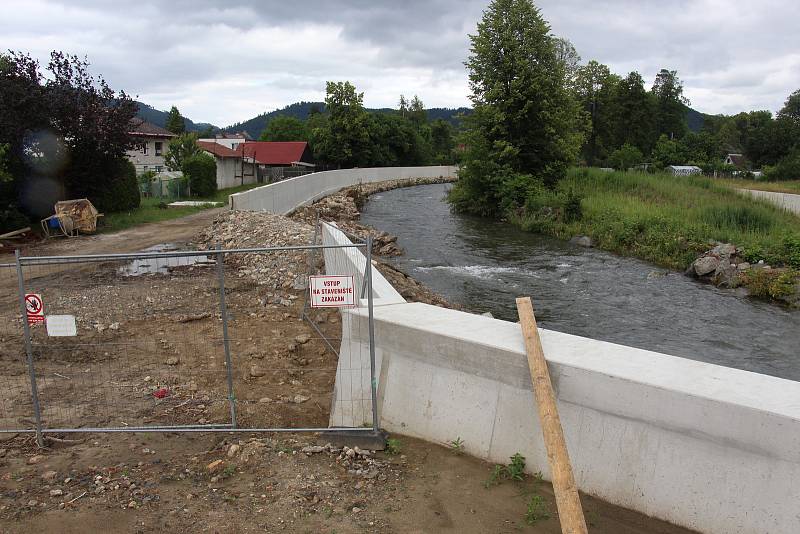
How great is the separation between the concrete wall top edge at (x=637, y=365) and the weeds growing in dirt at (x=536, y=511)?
98 cm

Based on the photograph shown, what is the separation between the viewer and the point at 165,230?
68.3 ft

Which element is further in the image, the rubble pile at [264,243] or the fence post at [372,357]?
the rubble pile at [264,243]

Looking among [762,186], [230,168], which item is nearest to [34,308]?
[762,186]

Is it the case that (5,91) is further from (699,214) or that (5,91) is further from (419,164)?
(419,164)

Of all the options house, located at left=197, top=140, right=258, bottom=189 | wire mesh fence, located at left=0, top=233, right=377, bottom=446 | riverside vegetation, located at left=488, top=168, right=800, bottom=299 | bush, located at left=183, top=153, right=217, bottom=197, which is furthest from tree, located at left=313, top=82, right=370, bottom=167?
wire mesh fence, located at left=0, top=233, right=377, bottom=446

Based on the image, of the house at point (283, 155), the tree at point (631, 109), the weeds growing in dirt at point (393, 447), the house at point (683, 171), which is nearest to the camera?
the weeds growing in dirt at point (393, 447)

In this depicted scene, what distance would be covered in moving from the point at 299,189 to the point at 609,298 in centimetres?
1959

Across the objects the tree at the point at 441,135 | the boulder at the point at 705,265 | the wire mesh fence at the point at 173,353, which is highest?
the tree at the point at 441,135

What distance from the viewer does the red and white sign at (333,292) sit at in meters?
5.62

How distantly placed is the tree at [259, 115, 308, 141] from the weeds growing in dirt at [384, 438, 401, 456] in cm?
9455

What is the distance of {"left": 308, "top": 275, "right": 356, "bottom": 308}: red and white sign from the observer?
562 centimetres

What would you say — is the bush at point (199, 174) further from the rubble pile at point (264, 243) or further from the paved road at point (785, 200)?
the paved road at point (785, 200)

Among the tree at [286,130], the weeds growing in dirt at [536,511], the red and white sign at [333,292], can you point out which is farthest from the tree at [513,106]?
the tree at [286,130]

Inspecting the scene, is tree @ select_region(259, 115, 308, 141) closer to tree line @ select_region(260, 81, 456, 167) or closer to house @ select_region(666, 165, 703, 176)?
tree line @ select_region(260, 81, 456, 167)
